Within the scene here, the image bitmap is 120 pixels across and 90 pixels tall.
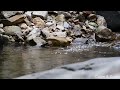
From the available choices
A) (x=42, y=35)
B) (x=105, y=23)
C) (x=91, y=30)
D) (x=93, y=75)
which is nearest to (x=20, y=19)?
(x=42, y=35)

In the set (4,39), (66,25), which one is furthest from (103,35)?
(4,39)

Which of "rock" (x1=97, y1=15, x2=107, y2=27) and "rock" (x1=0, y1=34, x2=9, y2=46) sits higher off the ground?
"rock" (x1=97, y1=15, x2=107, y2=27)

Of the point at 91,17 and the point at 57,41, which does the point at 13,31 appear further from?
the point at 91,17

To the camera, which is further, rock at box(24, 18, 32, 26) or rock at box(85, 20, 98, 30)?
rock at box(85, 20, 98, 30)

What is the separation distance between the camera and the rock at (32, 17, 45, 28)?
9422 millimetres

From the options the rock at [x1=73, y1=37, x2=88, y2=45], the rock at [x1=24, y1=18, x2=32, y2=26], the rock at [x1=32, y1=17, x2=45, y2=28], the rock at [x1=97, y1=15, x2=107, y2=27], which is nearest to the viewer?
the rock at [x1=73, y1=37, x2=88, y2=45]

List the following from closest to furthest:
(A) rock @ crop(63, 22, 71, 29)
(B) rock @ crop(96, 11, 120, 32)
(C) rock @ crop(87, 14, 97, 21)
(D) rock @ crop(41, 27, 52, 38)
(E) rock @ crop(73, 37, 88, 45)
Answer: (D) rock @ crop(41, 27, 52, 38) → (E) rock @ crop(73, 37, 88, 45) → (A) rock @ crop(63, 22, 71, 29) → (B) rock @ crop(96, 11, 120, 32) → (C) rock @ crop(87, 14, 97, 21)

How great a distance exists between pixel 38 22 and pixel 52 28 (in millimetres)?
607

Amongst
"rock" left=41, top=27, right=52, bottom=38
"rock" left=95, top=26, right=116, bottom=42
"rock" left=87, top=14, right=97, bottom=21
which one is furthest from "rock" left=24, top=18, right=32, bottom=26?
"rock" left=87, top=14, right=97, bottom=21

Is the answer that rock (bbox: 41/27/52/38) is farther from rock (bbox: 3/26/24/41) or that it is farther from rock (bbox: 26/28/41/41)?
rock (bbox: 3/26/24/41)

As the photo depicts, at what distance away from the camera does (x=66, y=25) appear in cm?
984

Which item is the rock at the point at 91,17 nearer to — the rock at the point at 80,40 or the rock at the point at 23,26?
the rock at the point at 80,40
